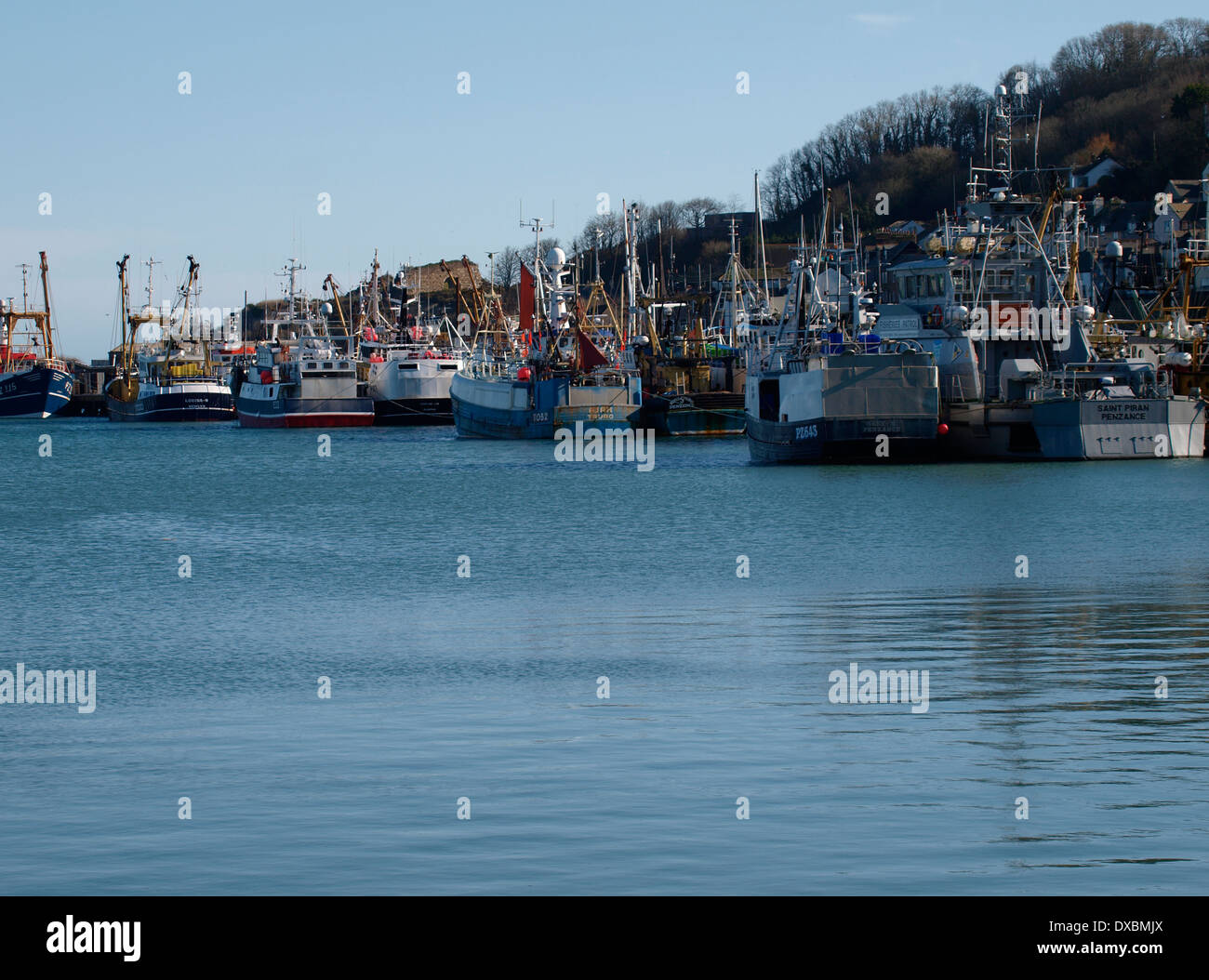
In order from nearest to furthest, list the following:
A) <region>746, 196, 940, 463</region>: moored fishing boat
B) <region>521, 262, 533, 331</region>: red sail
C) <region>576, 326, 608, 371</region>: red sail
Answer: <region>746, 196, 940, 463</region>: moored fishing boat
<region>576, 326, 608, 371</region>: red sail
<region>521, 262, 533, 331</region>: red sail

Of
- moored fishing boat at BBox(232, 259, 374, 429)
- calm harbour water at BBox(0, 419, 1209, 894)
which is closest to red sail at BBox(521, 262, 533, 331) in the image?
moored fishing boat at BBox(232, 259, 374, 429)

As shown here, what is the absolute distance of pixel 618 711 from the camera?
17.4 metres

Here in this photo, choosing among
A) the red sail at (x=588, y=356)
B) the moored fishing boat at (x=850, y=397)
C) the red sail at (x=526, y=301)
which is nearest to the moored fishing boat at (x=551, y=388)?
the red sail at (x=588, y=356)

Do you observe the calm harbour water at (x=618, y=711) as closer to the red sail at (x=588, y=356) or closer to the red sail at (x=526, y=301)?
the red sail at (x=588, y=356)

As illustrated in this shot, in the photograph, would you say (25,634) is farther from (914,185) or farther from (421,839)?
(914,185)

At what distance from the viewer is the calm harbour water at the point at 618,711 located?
11.5 meters

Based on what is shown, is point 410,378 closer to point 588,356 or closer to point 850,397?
point 588,356

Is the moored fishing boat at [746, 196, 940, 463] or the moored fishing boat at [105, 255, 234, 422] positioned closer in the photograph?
the moored fishing boat at [746, 196, 940, 463]

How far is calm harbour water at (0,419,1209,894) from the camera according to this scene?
37.8ft

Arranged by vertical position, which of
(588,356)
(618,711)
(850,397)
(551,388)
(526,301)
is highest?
(526,301)

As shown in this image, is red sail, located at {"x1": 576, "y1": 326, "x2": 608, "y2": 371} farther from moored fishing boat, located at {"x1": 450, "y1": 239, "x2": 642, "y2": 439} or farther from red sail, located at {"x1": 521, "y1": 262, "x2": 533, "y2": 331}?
red sail, located at {"x1": 521, "y1": 262, "x2": 533, "y2": 331}

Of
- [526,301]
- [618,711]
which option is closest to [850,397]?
[618,711]
